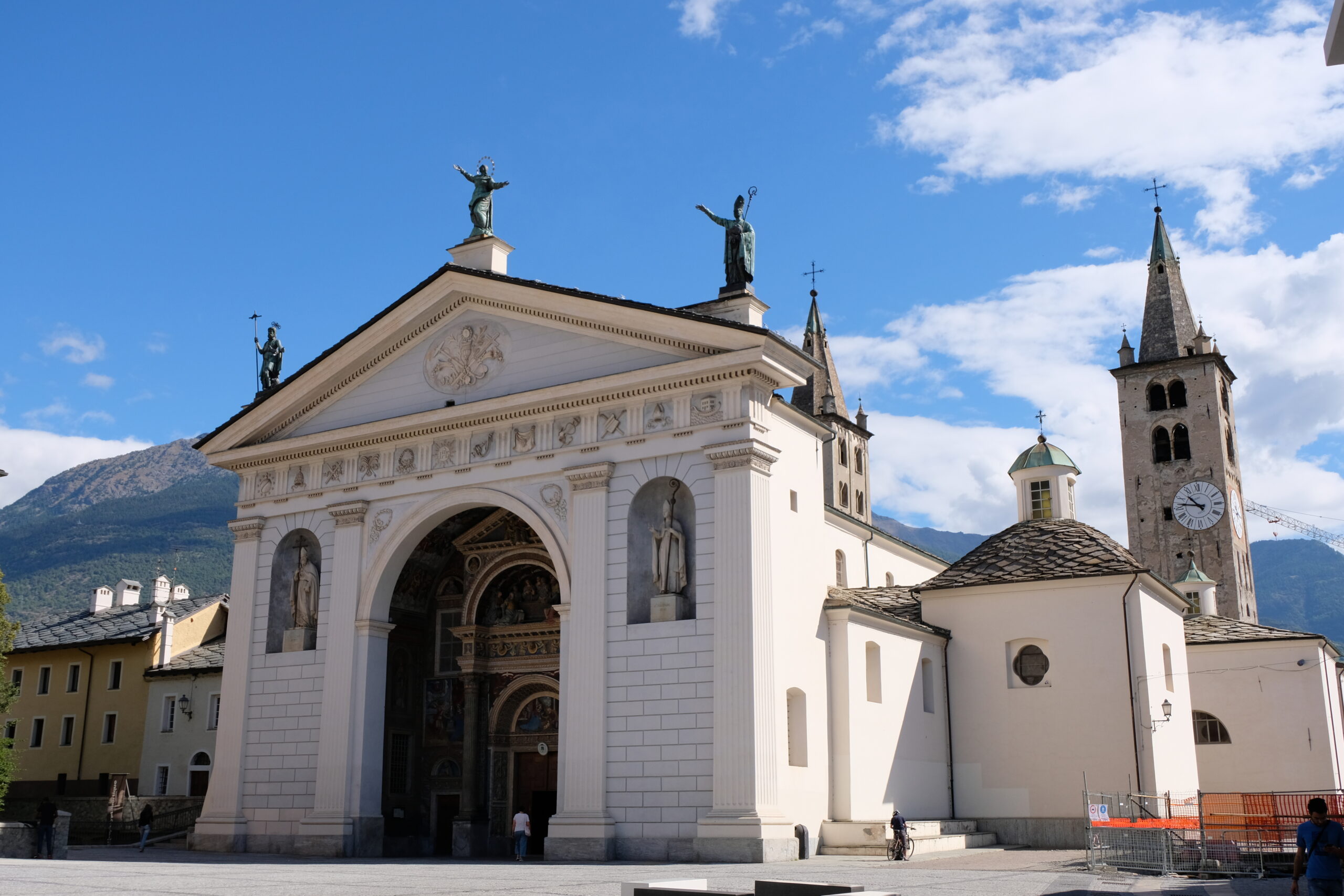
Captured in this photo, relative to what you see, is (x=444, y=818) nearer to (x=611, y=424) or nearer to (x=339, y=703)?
(x=339, y=703)

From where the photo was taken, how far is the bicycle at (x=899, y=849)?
2131 centimetres

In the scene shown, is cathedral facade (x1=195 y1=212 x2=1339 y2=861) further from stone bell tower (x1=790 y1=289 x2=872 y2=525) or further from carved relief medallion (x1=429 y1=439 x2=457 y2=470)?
stone bell tower (x1=790 y1=289 x2=872 y2=525)

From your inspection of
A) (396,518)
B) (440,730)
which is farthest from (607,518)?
(440,730)

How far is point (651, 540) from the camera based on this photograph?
24.2 m

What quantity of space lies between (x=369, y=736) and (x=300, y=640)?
3.14m

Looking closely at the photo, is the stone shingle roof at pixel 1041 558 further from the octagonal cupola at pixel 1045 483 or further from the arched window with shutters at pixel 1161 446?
the arched window with shutters at pixel 1161 446

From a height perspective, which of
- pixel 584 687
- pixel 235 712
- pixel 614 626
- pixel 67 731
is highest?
pixel 614 626

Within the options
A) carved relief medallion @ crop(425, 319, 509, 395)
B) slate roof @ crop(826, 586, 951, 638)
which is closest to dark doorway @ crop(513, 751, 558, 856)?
slate roof @ crop(826, 586, 951, 638)

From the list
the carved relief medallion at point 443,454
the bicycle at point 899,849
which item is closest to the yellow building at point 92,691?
the carved relief medallion at point 443,454

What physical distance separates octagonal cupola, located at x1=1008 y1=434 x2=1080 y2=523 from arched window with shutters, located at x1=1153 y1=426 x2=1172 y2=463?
29477 millimetres

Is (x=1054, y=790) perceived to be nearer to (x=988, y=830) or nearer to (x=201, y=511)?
(x=988, y=830)

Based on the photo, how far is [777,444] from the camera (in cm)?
2400

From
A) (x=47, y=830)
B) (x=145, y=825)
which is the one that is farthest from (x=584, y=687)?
(x=145, y=825)

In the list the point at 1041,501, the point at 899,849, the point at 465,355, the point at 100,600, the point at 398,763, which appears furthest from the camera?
the point at 100,600
